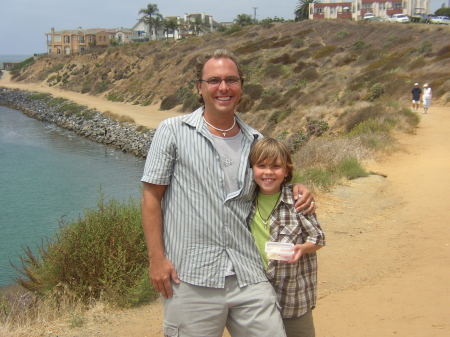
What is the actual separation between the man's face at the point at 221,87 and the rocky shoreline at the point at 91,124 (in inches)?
968

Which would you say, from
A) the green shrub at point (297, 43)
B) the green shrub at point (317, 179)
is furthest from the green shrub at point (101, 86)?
the green shrub at point (317, 179)

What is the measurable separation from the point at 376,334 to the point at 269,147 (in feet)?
7.77

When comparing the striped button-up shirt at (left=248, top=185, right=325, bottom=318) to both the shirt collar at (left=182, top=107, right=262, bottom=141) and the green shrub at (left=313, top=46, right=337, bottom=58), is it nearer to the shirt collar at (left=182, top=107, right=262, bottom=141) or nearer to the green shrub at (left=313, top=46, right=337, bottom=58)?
the shirt collar at (left=182, top=107, right=262, bottom=141)

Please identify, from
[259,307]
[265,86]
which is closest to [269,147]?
[259,307]

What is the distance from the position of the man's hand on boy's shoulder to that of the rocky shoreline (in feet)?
80.6

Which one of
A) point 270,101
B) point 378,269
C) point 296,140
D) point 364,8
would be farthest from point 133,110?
point 364,8

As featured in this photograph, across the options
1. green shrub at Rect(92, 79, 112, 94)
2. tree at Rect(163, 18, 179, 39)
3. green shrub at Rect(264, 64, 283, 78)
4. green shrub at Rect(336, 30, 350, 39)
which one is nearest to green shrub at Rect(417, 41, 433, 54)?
green shrub at Rect(264, 64, 283, 78)

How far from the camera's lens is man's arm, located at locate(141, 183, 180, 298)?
2.58 metres

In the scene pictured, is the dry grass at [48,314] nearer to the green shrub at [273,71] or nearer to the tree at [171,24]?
the green shrub at [273,71]

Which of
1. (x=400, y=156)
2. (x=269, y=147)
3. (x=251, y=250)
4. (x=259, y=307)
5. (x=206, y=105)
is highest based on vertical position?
(x=206, y=105)

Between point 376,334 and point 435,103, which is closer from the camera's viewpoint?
point 376,334

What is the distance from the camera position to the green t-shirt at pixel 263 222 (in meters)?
2.72

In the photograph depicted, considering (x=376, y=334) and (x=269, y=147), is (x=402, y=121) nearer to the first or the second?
(x=376, y=334)

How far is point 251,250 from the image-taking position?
8.69ft
